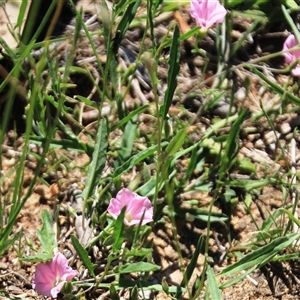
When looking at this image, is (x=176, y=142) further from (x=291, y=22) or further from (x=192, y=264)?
(x=291, y=22)

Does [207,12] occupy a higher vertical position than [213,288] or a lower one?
higher

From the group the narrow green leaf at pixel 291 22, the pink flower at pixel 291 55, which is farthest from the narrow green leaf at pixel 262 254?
the narrow green leaf at pixel 291 22

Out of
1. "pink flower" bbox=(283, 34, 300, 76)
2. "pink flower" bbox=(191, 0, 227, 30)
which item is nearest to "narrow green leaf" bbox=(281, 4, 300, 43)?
"pink flower" bbox=(283, 34, 300, 76)

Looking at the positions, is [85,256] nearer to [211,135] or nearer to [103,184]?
[103,184]

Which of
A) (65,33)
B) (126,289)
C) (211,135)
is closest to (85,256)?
(126,289)

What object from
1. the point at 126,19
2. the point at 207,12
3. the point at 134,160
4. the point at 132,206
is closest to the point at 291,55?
the point at 207,12
